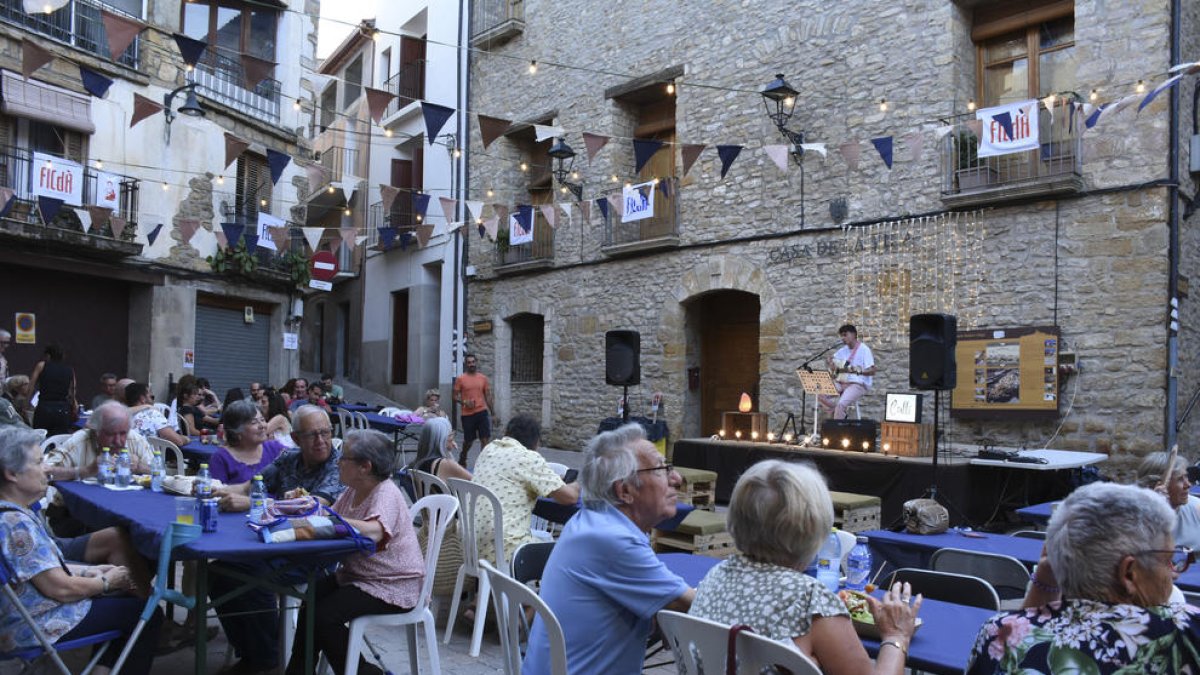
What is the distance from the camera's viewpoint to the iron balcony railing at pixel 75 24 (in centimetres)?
1223

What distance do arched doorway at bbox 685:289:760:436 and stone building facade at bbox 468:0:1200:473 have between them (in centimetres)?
4

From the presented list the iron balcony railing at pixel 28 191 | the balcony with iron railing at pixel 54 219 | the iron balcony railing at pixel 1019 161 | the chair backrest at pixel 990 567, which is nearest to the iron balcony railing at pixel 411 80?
the balcony with iron railing at pixel 54 219

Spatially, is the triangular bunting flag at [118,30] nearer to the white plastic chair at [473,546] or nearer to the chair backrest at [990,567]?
the white plastic chair at [473,546]

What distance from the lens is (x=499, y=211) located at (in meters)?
13.5

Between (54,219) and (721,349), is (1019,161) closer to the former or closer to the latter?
(721,349)

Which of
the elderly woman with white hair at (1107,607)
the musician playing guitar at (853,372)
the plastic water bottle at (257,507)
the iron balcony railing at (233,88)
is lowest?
the plastic water bottle at (257,507)

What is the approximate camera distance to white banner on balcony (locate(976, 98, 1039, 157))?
811cm

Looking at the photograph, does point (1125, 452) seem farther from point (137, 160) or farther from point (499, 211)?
point (137, 160)

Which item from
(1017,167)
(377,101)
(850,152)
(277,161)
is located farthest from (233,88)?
(1017,167)

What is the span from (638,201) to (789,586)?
32.2 feet

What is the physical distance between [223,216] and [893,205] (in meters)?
11.0

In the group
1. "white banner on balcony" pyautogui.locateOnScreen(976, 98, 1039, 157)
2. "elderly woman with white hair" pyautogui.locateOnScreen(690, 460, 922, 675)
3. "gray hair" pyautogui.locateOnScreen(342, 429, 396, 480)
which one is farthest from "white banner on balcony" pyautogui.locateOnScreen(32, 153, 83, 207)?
"elderly woman with white hair" pyautogui.locateOnScreen(690, 460, 922, 675)

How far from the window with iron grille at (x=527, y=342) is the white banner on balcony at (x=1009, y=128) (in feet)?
27.8

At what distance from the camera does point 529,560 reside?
316cm
